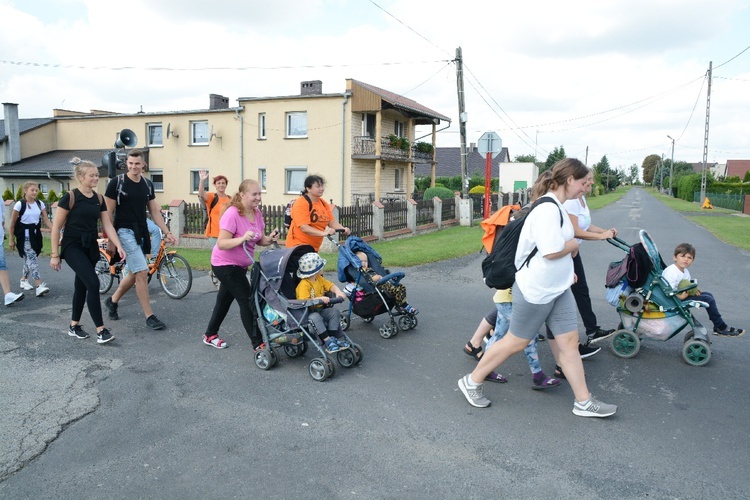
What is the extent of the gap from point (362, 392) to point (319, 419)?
0.62 meters

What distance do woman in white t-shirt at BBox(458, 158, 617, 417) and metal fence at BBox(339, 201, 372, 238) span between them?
11.3m

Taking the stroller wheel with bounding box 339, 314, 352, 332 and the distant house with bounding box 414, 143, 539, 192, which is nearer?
the stroller wheel with bounding box 339, 314, 352, 332

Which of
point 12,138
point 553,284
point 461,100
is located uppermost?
point 461,100

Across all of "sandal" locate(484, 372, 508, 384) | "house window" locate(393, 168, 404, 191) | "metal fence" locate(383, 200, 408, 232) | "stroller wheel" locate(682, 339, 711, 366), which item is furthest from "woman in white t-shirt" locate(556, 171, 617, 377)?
"house window" locate(393, 168, 404, 191)

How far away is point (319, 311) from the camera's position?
5.21 metres

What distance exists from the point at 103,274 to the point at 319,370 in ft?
18.2

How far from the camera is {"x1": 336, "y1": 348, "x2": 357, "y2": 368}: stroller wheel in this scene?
522cm

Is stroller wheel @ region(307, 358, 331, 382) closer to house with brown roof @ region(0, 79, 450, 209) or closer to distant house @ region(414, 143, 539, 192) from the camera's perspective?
house with brown roof @ region(0, 79, 450, 209)

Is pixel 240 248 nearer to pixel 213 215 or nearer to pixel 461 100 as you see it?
pixel 213 215

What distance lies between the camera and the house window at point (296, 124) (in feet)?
96.3

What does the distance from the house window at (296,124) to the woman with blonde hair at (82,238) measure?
23832 mm

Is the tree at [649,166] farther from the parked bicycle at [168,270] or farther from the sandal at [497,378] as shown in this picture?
the sandal at [497,378]

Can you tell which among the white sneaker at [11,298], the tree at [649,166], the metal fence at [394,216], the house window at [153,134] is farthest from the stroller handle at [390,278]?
the tree at [649,166]

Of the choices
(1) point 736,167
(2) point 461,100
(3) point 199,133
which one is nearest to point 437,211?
(2) point 461,100
